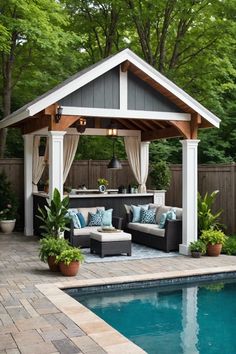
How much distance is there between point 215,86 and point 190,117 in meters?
6.04

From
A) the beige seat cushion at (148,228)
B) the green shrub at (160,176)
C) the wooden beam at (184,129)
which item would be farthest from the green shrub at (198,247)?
the green shrub at (160,176)

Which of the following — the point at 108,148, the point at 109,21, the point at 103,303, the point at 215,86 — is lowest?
the point at 103,303

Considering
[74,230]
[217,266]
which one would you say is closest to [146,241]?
[74,230]

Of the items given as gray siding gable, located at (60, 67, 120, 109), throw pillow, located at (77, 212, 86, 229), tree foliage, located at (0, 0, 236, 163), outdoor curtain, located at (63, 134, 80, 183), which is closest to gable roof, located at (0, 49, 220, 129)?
gray siding gable, located at (60, 67, 120, 109)

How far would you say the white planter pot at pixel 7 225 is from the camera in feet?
43.2

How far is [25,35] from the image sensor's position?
1460 cm

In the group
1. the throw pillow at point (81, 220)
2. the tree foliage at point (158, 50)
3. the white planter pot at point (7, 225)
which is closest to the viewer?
the throw pillow at point (81, 220)

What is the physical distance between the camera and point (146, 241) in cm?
1130

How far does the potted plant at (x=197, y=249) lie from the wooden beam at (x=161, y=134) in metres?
3.16

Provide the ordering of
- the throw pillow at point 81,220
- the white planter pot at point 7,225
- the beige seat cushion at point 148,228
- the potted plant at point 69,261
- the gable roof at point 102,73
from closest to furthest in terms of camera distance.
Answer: the potted plant at point 69,261, the gable roof at point 102,73, the beige seat cushion at point 148,228, the throw pillow at point 81,220, the white planter pot at point 7,225

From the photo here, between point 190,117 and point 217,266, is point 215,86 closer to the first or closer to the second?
point 190,117

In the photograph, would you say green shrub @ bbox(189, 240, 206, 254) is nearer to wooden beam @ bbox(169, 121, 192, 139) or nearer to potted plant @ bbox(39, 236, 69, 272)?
wooden beam @ bbox(169, 121, 192, 139)

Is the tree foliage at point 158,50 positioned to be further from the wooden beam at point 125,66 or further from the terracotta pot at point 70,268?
the terracotta pot at point 70,268

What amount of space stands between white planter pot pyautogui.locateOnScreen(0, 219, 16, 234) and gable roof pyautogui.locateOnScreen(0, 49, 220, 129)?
3.79m
